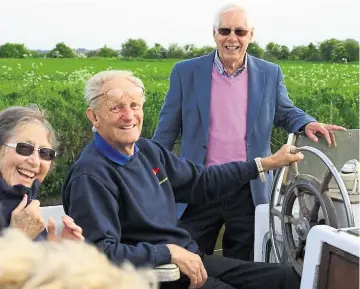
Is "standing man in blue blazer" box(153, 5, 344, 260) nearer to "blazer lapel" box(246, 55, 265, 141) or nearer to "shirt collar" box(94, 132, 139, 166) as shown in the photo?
"blazer lapel" box(246, 55, 265, 141)

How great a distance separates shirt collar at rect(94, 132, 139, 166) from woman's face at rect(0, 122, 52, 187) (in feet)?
0.70

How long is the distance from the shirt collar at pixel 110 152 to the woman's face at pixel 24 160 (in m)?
0.21

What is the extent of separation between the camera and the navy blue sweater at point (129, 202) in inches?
88.6

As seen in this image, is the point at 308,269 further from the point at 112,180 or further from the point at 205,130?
the point at 205,130

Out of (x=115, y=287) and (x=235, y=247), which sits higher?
(x=115, y=287)

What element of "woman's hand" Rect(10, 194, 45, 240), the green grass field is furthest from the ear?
the green grass field

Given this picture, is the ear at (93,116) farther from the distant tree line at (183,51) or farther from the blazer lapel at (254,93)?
the distant tree line at (183,51)

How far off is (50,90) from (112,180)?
3.26m

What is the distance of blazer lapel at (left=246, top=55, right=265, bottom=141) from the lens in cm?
328

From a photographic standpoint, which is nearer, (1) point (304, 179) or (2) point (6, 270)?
(2) point (6, 270)

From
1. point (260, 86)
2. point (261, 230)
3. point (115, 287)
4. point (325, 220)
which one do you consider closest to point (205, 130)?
point (260, 86)

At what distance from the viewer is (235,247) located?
135 inches

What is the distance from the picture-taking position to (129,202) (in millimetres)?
2350

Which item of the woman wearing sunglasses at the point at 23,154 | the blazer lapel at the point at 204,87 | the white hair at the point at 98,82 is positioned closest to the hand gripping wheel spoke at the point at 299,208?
the blazer lapel at the point at 204,87
